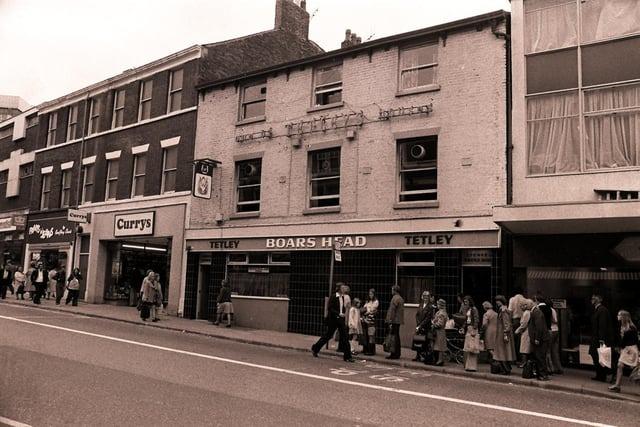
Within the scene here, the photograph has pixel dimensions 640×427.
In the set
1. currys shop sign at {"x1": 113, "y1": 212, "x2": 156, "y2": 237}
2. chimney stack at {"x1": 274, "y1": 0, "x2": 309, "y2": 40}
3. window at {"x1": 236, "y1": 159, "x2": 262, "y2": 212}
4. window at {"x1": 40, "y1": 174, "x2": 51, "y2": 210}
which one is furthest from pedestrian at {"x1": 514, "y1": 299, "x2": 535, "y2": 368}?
window at {"x1": 40, "y1": 174, "x2": 51, "y2": 210}

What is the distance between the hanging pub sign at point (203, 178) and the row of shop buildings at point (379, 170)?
0.20ft

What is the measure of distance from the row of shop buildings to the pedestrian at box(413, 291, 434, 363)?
1851 mm

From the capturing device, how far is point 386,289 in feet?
53.9

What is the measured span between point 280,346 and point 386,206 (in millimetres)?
4982

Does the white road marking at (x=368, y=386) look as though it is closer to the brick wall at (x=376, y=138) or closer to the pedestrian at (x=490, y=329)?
the pedestrian at (x=490, y=329)

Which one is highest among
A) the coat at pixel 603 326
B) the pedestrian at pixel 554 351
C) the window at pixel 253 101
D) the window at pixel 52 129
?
the window at pixel 52 129

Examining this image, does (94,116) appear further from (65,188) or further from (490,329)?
(490,329)

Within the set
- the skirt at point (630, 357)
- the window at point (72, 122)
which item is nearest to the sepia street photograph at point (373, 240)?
the skirt at point (630, 357)

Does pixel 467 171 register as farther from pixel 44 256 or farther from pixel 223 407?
pixel 44 256

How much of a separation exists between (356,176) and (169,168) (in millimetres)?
8956

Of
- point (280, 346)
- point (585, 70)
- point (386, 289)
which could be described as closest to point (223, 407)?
point (280, 346)

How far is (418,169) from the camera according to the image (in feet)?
54.3

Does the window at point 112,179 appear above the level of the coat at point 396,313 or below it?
above

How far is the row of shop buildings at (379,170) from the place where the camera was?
13.8 metres
